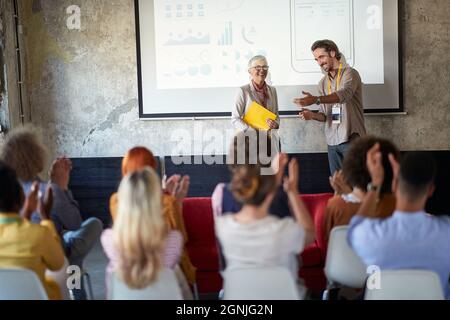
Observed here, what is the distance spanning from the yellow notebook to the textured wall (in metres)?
1.18

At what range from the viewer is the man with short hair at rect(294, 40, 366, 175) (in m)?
5.09

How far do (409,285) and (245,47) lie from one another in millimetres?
4291

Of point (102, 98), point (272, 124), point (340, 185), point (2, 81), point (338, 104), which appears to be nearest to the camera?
point (340, 185)

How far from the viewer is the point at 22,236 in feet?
7.88

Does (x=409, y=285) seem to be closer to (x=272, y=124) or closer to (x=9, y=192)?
(x=9, y=192)

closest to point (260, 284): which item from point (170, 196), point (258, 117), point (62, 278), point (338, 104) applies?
point (170, 196)

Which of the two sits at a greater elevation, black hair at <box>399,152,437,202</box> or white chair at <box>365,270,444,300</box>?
black hair at <box>399,152,437,202</box>

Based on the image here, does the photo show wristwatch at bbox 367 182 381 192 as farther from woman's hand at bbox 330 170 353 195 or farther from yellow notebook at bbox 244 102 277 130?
yellow notebook at bbox 244 102 277 130

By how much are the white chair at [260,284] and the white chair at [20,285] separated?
760 millimetres

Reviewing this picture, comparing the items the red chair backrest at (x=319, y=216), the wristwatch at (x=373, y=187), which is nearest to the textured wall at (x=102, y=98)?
the red chair backrest at (x=319, y=216)

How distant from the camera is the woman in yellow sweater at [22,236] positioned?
2.40 meters

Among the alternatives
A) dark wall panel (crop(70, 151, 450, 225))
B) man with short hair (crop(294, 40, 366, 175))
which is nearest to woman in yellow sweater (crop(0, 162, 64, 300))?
man with short hair (crop(294, 40, 366, 175))

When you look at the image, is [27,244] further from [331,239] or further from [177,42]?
[177,42]

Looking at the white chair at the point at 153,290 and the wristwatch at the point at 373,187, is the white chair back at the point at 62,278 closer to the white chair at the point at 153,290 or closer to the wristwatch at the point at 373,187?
the white chair at the point at 153,290
